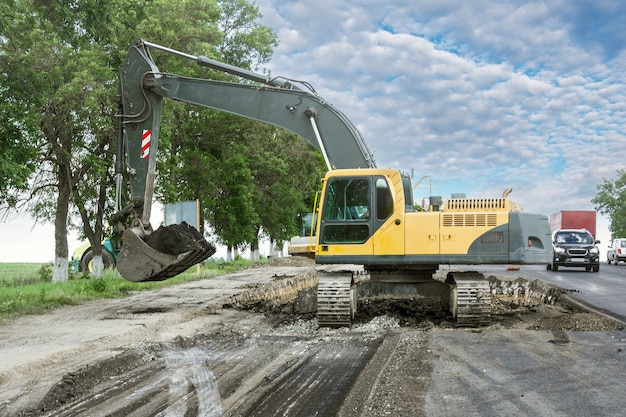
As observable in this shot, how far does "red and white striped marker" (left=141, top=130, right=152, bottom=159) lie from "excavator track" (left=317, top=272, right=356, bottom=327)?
174 inches

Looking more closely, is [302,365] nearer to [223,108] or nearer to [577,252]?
[223,108]

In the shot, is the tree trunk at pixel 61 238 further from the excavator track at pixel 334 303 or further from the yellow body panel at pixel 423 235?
the yellow body panel at pixel 423 235

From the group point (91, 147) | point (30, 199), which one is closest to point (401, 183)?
point (91, 147)

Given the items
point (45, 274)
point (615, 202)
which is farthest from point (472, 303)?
point (615, 202)

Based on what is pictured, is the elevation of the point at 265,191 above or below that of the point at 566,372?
above

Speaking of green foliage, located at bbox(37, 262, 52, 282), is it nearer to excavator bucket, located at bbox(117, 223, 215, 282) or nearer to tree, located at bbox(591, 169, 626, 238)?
excavator bucket, located at bbox(117, 223, 215, 282)

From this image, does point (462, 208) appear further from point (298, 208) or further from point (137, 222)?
point (298, 208)

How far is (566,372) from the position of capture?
671cm

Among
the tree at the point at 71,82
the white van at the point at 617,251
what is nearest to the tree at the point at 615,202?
the white van at the point at 617,251

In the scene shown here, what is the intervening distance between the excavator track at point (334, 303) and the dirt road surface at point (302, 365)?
0.33m

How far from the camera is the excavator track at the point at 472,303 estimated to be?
35.1ft

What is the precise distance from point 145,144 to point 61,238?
11481 mm

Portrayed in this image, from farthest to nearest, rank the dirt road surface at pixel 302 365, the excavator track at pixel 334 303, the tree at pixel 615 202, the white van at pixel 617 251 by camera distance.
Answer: the tree at pixel 615 202 → the white van at pixel 617 251 → the excavator track at pixel 334 303 → the dirt road surface at pixel 302 365

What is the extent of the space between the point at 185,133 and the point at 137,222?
19.2m
